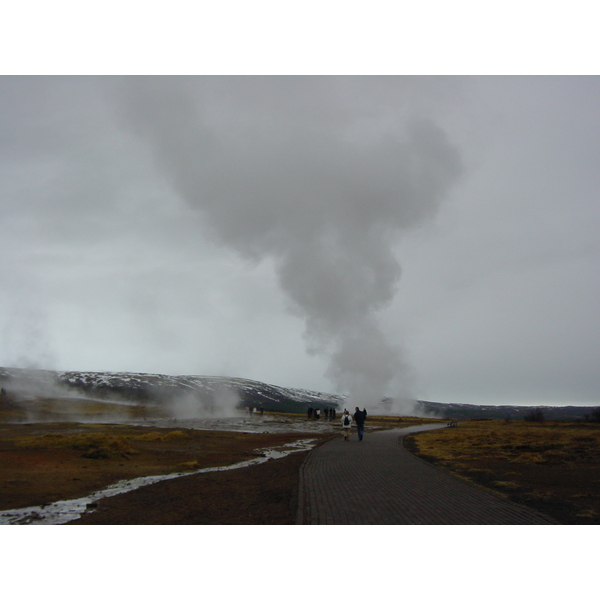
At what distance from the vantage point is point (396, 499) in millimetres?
9773

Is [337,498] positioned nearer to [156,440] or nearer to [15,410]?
[156,440]

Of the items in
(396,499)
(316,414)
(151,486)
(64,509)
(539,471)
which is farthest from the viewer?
(316,414)

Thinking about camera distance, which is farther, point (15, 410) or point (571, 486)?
point (15, 410)

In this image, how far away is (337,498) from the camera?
9906 mm

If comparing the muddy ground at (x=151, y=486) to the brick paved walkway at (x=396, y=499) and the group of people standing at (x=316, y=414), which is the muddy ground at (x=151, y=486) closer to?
the brick paved walkway at (x=396, y=499)

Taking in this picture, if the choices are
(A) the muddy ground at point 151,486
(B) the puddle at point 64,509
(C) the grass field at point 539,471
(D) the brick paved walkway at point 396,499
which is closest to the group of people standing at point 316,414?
(A) the muddy ground at point 151,486

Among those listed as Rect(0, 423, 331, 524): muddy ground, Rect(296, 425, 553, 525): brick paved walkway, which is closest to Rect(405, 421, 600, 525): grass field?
Rect(296, 425, 553, 525): brick paved walkway

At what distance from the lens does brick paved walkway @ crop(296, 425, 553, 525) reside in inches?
324

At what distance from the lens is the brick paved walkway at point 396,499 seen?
27.0 feet

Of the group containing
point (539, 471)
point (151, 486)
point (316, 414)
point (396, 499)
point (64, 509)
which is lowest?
point (316, 414)

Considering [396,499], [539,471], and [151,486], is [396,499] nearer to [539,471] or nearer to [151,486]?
[151,486]

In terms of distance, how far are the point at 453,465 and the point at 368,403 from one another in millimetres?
65778

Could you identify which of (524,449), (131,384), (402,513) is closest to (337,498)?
(402,513)

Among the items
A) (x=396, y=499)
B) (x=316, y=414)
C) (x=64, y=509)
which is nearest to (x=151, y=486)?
(x=64, y=509)
